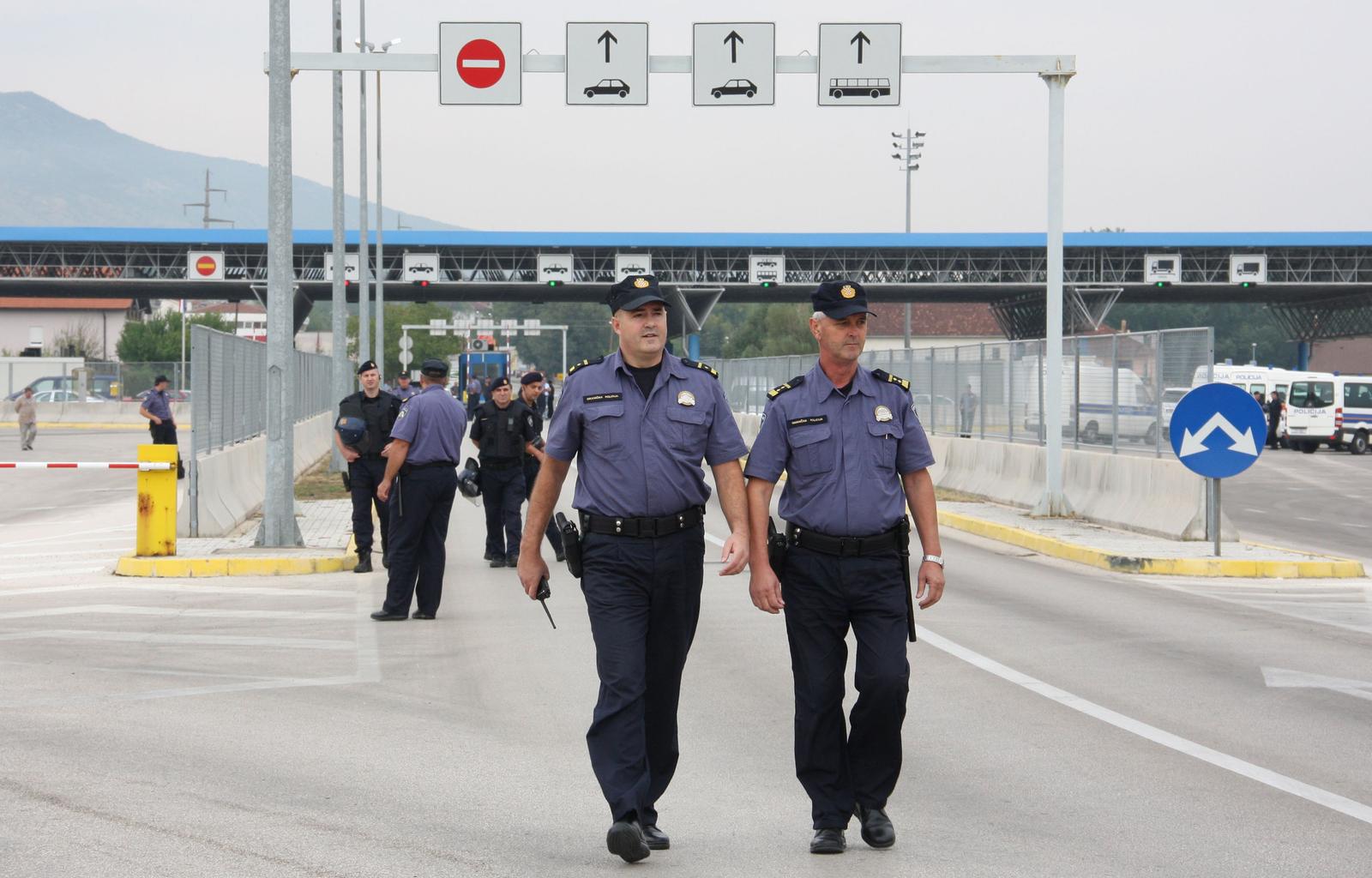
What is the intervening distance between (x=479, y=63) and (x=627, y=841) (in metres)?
13.8

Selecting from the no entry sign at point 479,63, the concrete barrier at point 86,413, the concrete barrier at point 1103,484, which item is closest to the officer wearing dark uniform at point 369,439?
the no entry sign at point 479,63

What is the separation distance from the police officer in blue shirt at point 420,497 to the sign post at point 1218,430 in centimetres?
692

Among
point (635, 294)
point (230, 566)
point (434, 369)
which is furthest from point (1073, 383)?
point (635, 294)

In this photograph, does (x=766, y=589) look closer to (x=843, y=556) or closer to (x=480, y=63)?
(x=843, y=556)

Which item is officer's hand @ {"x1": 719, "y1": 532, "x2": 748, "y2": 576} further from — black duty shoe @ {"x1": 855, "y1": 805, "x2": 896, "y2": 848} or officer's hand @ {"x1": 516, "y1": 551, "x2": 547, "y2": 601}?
black duty shoe @ {"x1": 855, "y1": 805, "x2": 896, "y2": 848}

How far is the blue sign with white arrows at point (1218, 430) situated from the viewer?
14570mm

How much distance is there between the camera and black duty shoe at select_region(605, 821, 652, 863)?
5.24 metres

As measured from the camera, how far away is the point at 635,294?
18.2 ft

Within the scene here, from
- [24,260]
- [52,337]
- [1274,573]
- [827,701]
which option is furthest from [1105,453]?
[52,337]

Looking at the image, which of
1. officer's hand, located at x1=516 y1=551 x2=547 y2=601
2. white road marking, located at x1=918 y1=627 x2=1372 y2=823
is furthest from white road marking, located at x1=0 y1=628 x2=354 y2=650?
officer's hand, located at x1=516 y1=551 x2=547 y2=601

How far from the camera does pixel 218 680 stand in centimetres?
894

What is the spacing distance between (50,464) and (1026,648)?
1089cm

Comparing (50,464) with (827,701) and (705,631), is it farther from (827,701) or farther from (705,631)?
(827,701)

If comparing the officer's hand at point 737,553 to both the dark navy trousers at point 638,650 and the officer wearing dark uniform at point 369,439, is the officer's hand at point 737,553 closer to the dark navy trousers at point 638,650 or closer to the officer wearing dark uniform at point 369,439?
the dark navy trousers at point 638,650
